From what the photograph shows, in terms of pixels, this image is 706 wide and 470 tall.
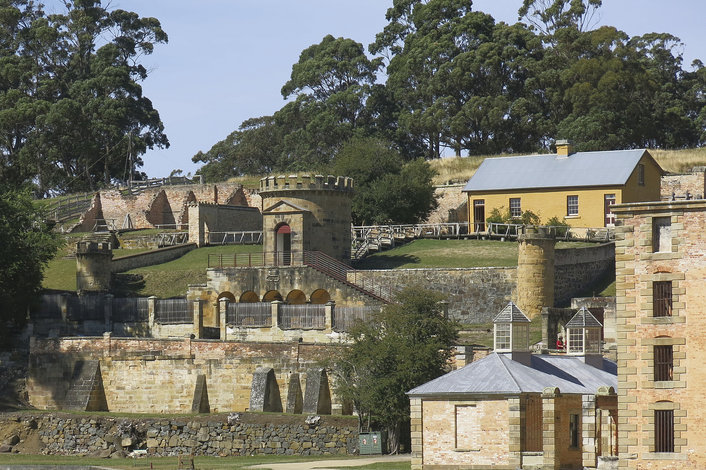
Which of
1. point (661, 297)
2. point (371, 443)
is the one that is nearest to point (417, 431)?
point (371, 443)

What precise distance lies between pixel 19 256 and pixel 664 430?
34695mm

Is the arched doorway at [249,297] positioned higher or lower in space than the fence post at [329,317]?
higher

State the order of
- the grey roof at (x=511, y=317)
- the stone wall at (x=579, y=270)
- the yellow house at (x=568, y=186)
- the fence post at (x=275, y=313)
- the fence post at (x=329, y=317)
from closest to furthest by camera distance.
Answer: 1. the grey roof at (x=511, y=317)
2. the fence post at (x=329, y=317)
3. the fence post at (x=275, y=313)
4. the stone wall at (x=579, y=270)
5. the yellow house at (x=568, y=186)

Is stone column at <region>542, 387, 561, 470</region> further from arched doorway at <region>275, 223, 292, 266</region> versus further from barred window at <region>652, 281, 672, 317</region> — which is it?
arched doorway at <region>275, 223, 292, 266</region>

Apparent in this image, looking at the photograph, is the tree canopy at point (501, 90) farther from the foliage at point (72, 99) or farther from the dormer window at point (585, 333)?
the dormer window at point (585, 333)

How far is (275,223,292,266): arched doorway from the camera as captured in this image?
68.7m

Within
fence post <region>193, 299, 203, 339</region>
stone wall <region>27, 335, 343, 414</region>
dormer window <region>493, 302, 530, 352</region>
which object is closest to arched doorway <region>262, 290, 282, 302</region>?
fence post <region>193, 299, 203, 339</region>

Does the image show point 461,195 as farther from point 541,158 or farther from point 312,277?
point 312,277

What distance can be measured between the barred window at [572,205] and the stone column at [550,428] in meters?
35.9

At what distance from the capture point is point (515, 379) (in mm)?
43938

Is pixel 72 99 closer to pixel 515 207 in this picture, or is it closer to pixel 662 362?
pixel 515 207

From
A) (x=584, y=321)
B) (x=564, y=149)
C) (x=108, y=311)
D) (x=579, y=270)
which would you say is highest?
(x=564, y=149)

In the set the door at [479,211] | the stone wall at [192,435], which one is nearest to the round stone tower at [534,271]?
the stone wall at [192,435]

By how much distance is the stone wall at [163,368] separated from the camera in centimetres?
5775
